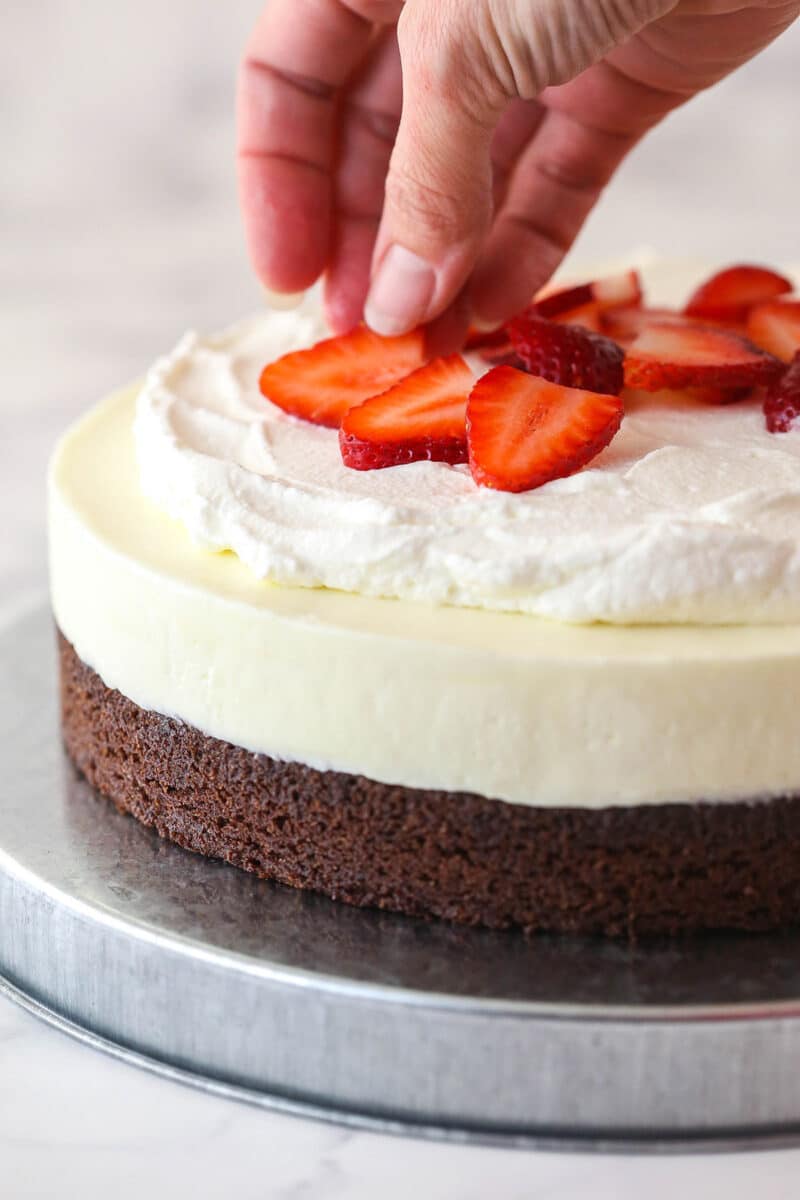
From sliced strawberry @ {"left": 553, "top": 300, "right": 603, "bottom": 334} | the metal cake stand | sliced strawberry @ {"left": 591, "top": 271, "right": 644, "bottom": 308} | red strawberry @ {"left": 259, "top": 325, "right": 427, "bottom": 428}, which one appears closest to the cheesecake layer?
the metal cake stand

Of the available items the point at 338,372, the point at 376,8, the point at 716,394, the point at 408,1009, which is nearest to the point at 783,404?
the point at 716,394

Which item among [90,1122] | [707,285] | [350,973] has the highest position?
[707,285]

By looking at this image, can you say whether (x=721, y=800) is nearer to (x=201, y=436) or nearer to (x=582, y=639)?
(x=582, y=639)

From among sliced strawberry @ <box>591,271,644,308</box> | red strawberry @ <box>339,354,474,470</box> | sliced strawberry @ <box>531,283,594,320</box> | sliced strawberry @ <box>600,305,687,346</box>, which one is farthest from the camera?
sliced strawberry @ <box>591,271,644,308</box>

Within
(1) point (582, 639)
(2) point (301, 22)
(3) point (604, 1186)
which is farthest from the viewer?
(2) point (301, 22)

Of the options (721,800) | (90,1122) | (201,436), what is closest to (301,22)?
(201,436)

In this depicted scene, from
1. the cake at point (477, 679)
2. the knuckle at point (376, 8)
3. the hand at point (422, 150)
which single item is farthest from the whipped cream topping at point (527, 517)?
the knuckle at point (376, 8)

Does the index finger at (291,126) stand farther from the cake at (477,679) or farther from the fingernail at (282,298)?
the cake at (477,679)

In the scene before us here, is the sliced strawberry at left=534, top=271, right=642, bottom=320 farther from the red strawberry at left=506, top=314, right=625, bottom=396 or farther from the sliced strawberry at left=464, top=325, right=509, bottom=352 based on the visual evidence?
the red strawberry at left=506, top=314, right=625, bottom=396
